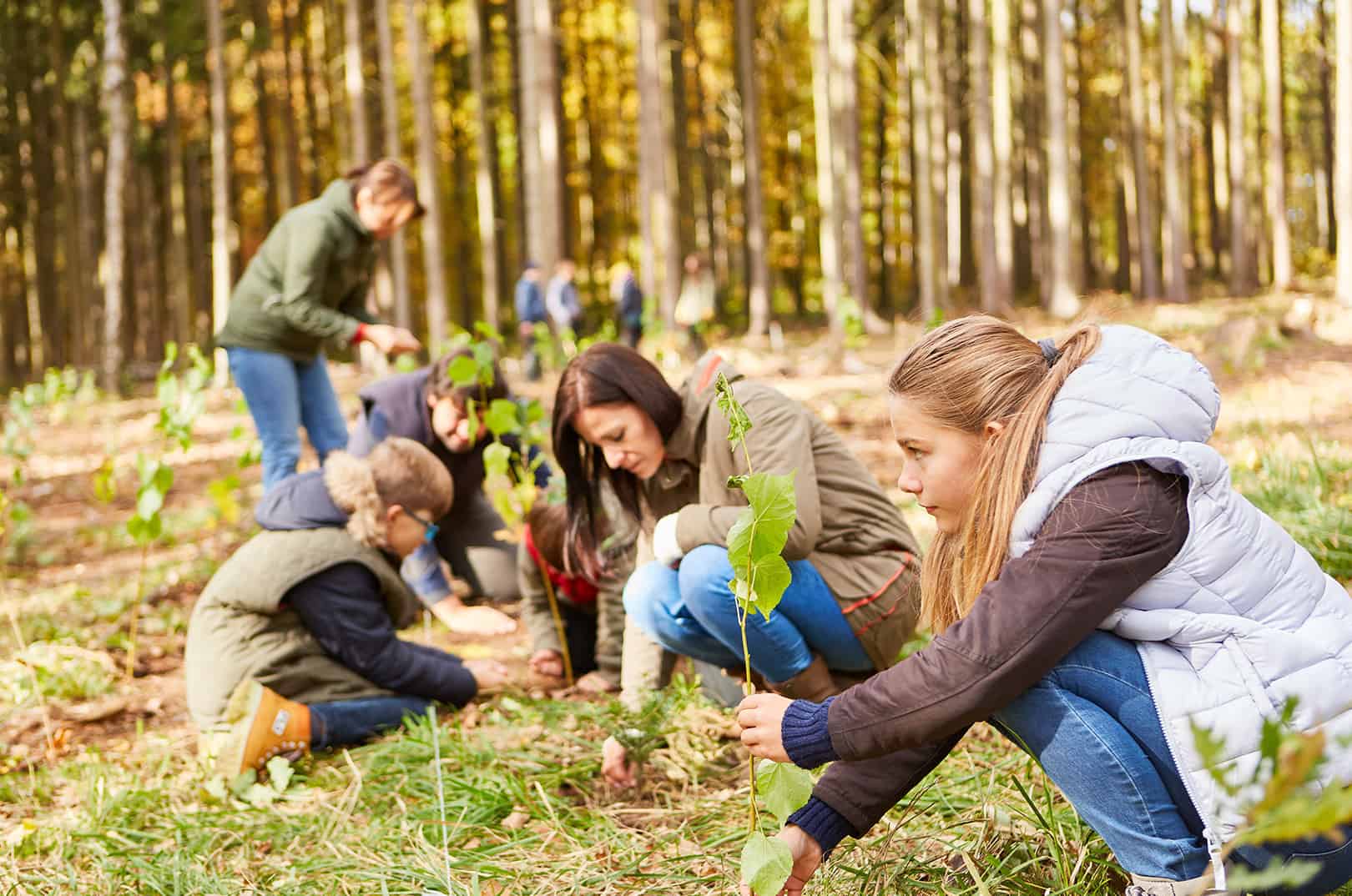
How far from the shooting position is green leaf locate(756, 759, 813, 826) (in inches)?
63.2

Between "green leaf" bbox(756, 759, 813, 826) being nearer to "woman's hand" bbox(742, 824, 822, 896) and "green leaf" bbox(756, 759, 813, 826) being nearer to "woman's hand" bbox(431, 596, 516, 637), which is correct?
"woman's hand" bbox(742, 824, 822, 896)

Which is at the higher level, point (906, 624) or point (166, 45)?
point (166, 45)

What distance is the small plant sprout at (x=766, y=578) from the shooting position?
5.07ft

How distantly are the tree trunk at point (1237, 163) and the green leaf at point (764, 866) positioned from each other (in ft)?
57.7

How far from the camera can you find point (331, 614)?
3096mm

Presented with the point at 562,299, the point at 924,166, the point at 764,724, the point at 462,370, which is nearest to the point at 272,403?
the point at 462,370

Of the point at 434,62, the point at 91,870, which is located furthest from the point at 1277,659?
the point at 434,62

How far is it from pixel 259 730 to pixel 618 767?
3.09ft

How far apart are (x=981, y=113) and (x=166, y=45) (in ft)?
39.0

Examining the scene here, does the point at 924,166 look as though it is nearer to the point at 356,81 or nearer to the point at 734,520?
the point at 356,81

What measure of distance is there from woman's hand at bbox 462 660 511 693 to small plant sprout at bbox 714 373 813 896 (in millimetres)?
1920

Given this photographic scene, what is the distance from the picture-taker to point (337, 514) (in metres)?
3.16

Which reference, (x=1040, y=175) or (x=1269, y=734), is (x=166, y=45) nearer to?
(x=1040, y=175)

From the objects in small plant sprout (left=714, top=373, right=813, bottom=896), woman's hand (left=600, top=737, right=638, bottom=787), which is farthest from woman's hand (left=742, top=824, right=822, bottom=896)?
woman's hand (left=600, top=737, right=638, bottom=787)
